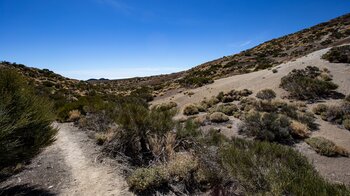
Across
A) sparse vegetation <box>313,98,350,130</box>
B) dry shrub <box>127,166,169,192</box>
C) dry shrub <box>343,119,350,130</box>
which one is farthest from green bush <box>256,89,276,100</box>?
dry shrub <box>127,166,169,192</box>

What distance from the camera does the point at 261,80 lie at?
86.9 ft

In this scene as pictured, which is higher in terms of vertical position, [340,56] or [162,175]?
[340,56]

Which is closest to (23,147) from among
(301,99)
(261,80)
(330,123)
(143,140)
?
(143,140)

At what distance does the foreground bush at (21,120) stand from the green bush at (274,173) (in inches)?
182

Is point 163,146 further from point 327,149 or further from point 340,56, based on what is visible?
point 340,56

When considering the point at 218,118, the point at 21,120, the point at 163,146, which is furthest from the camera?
the point at 218,118

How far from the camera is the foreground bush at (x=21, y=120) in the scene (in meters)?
5.11

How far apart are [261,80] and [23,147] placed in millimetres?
24677

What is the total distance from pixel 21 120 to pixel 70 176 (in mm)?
2491

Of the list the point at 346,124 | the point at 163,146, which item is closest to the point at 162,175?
the point at 163,146

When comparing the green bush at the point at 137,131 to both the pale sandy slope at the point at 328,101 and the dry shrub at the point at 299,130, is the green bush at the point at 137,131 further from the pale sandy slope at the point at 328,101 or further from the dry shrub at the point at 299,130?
the dry shrub at the point at 299,130

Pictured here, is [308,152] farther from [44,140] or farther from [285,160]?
[44,140]

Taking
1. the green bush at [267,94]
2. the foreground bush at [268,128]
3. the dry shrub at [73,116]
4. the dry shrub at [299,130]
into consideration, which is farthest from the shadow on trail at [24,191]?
the green bush at [267,94]

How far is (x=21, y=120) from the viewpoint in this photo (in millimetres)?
5184
